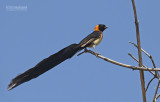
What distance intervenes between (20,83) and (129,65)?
63cm

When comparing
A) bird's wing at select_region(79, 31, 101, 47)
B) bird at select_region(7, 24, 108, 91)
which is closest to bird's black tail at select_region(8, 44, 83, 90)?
bird at select_region(7, 24, 108, 91)

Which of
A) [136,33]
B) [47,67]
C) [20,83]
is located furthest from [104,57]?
[20,83]

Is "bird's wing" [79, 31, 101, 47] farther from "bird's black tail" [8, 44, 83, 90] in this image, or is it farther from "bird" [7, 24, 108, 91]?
"bird's black tail" [8, 44, 83, 90]

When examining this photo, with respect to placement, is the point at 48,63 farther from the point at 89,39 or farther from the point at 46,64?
the point at 89,39

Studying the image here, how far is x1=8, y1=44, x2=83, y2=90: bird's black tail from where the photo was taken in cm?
140

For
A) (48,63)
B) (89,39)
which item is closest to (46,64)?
(48,63)

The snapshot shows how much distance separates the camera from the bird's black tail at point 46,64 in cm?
140

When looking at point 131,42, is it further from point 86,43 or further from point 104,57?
point 86,43

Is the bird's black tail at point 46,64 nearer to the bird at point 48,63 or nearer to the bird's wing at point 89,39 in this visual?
the bird at point 48,63

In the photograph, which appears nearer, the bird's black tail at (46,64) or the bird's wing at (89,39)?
the bird's black tail at (46,64)

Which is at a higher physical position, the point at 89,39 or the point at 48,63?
the point at 89,39

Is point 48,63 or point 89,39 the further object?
point 89,39

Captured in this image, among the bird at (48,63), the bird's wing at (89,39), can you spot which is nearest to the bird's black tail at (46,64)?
the bird at (48,63)

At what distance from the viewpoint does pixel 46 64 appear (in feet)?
5.23
